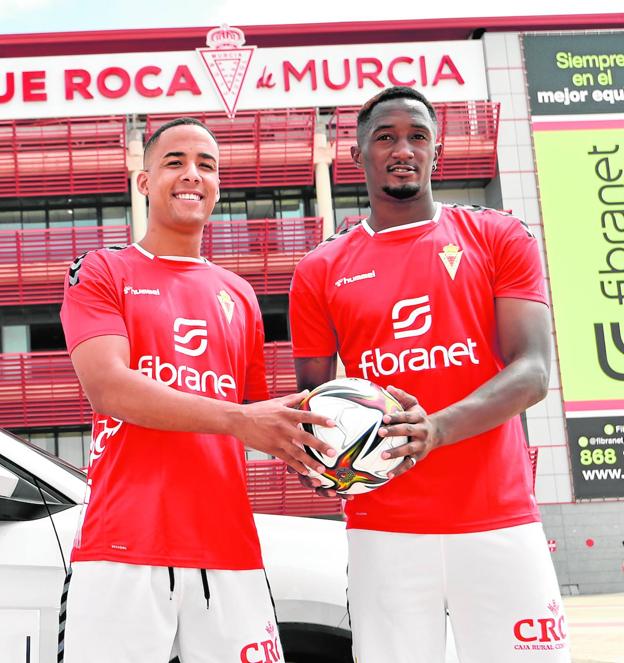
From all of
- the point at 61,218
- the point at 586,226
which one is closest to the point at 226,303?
the point at 586,226

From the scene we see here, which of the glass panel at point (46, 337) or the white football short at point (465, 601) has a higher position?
the glass panel at point (46, 337)

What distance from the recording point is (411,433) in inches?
97.8

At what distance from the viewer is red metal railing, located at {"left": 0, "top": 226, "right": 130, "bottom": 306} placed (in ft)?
74.9

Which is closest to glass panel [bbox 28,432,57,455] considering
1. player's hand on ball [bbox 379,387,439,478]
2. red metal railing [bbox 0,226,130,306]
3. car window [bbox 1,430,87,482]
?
red metal railing [bbox 0,226,130,306]

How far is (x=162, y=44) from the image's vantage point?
80.5ft

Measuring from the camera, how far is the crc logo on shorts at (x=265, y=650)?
2.59m

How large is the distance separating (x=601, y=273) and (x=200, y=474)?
21617 millimetres

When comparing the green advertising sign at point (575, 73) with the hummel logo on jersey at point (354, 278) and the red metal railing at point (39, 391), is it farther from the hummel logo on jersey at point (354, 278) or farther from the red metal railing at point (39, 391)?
the hummel logo on jersey at point (354, 278)

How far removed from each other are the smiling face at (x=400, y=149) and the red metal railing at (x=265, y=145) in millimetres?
20785

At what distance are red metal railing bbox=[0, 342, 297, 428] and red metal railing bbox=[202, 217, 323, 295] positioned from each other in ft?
7.17

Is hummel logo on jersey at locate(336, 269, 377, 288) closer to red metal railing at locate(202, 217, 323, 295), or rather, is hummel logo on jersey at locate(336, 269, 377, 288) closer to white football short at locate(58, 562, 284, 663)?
white football short at locate(58, 562, 284, 663)

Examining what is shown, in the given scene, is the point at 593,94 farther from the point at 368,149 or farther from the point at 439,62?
the point at 368,149

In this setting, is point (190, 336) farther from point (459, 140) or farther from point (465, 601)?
point (459, 140)

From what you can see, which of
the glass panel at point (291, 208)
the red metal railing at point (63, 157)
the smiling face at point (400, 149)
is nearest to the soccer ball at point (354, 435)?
the smiling face at point (400, 149)
